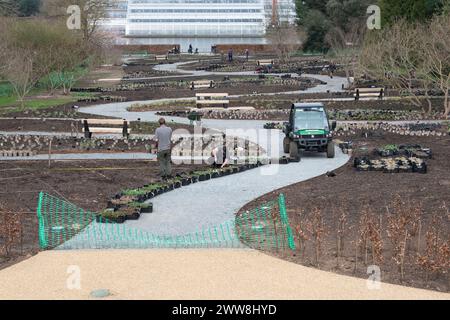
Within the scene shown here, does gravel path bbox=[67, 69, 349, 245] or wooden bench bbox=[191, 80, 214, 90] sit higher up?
wooden bench bbox=[191, 80, 214, 90]

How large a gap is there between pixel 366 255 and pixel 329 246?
99 centimetres

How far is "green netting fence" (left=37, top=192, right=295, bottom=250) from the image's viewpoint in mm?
14297

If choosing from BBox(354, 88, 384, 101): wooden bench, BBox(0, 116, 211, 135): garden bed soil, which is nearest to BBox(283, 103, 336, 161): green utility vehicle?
BBox(0, 116, 211, 135): garden bed soil

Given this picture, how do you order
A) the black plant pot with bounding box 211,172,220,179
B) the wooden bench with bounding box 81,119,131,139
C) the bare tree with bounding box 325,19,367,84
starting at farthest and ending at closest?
the bare tree with bounding box 325,19,367,84 < the wooden bench with bounding box 81,119,131,139 < the black plant pot with bounding box 211,172,220,179

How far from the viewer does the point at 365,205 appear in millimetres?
17094

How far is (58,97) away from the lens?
45656 mm

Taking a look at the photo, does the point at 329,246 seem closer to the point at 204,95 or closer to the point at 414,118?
the point at 414,118

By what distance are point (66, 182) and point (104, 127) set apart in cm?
793

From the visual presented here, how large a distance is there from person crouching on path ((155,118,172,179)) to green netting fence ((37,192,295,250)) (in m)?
4.08

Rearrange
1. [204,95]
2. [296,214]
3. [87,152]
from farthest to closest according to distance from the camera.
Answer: [204,95], [87,152], [296,214]

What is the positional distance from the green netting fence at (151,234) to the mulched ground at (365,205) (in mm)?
452

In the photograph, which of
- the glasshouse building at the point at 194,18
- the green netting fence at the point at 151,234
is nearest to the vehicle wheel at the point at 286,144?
the green netting fence at the point at 151,234

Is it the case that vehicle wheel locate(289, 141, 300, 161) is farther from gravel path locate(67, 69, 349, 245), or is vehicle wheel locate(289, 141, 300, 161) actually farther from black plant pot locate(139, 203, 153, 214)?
black plant pot locate(139, 203, 153, 214)
